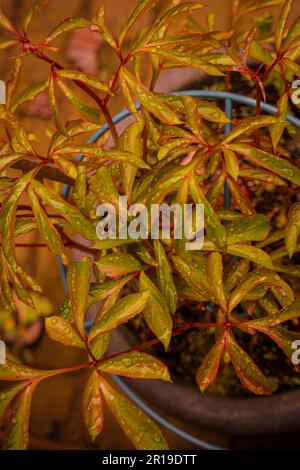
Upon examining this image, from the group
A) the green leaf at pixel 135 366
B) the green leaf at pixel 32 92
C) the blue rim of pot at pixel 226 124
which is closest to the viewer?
the green leaf at pixel 135 366

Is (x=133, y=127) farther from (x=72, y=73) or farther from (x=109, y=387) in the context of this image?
(x=109, y=387)

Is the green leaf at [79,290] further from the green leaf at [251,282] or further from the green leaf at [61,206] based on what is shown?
the green leaf at [251,282]

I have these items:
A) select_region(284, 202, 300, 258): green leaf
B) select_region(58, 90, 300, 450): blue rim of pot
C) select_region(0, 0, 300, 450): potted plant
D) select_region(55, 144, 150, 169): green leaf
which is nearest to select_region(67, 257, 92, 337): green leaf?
select_region(0, 0, 300, 450): potted plant

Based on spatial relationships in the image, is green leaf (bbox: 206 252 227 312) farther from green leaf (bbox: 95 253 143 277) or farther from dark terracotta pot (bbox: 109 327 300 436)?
dark terracotta pot (bbox: 109 327 300 436)

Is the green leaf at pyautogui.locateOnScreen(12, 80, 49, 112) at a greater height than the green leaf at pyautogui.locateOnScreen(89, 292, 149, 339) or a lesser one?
greater

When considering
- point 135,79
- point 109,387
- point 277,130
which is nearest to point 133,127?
point 135,79

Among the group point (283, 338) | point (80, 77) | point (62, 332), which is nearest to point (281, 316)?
point (283, 338)

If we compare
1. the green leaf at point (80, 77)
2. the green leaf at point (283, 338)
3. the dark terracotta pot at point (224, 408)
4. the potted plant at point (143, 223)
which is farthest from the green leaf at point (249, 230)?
the dark terracotta pot at point (224, 408)

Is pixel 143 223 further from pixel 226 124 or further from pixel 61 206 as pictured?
pixel 226 124
